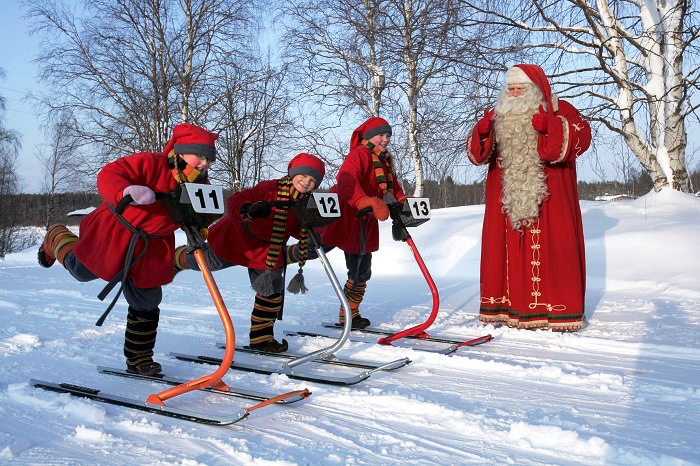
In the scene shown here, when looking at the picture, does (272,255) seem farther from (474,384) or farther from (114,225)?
(474,384)

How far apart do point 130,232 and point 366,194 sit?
6.65 feet

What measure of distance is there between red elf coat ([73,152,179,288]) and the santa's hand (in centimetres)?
284

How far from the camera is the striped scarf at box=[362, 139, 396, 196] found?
504 cm

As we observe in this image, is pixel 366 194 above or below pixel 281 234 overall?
above

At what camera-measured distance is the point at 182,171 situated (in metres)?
3.57

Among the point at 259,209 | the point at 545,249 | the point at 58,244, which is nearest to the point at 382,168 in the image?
the point at 545,249

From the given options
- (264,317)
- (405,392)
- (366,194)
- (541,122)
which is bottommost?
(405,392)

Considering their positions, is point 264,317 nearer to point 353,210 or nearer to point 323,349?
point 323,349

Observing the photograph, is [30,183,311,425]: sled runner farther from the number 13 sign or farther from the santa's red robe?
the santa's red robe

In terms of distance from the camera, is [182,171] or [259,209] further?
[259,209]

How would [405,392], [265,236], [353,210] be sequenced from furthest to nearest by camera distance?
[353,210] → [265,236] → [405,392]

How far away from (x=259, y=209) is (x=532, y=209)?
2360 millimetres

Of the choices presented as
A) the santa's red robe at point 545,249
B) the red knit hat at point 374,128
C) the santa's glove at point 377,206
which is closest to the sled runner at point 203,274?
the santa's glove at point 377,206

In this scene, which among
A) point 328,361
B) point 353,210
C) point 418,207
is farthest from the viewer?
point 353,210
